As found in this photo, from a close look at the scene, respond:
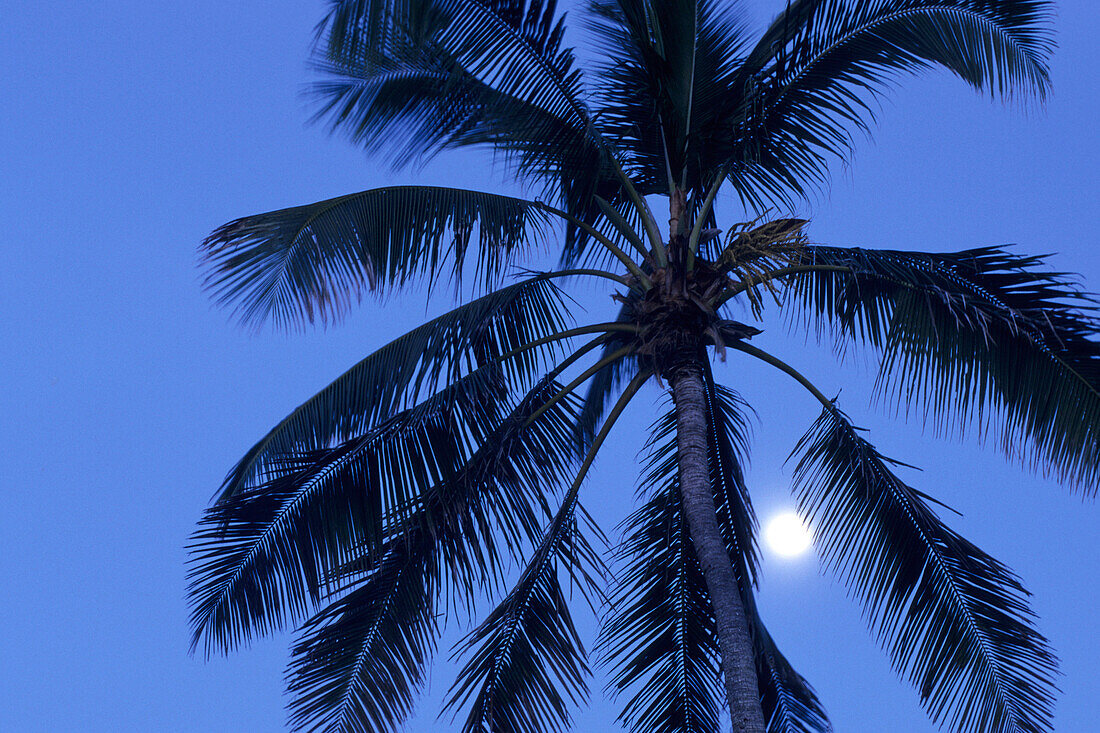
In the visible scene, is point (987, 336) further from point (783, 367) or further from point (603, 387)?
point (603, 387)

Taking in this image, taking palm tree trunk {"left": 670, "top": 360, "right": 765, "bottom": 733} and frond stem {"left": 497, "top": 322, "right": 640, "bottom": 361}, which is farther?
frond stem {"left": 497, "top": 322, "right": 640, "bottom": 361}

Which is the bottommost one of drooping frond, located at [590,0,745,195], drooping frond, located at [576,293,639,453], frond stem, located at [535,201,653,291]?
drooping frond, located at [576,293,639,453]

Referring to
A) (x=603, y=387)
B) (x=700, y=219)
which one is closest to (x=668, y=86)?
(x=700, y=219)

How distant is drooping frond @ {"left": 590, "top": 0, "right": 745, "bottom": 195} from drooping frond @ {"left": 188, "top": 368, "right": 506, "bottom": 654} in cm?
235

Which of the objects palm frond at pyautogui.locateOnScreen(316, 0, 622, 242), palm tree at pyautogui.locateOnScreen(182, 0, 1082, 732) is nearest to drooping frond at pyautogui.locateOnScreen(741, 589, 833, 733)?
palm tree at pyautogui.locateOnScreen(182, 0, 1082, 732)

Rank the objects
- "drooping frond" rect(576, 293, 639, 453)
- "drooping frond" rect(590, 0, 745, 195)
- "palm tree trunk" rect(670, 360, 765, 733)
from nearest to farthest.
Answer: "palm tree trunk" rect(670, 360, 765, 733), "drooping frond" rect(590, 0, 745, 195), "drooping frond" rect(576, 293, 639, 453)

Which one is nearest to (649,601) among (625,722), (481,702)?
(625,722)

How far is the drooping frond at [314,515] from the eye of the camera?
773 cm

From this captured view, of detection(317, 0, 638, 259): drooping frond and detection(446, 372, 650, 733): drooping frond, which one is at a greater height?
detection(317, 0, 638, 259): drooping frond

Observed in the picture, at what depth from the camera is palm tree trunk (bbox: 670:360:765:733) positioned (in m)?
6.47

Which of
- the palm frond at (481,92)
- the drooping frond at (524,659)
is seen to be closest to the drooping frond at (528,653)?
the drooping frond at (524,659)

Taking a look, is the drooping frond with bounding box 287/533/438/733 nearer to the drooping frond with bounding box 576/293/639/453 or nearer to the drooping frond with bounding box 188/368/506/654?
the drooping frond with bounding box 188/368/506/654

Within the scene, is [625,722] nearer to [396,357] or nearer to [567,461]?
[567,461]

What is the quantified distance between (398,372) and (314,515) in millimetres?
1205
